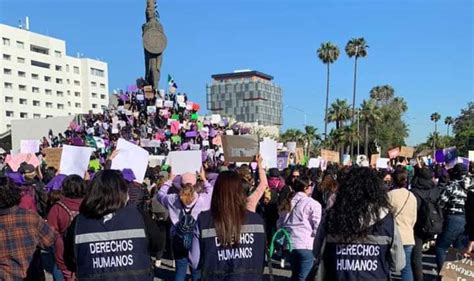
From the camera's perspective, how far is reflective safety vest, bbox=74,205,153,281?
358 centimetres

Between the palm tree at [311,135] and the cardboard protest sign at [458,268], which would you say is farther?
the palm tree at [311,135]

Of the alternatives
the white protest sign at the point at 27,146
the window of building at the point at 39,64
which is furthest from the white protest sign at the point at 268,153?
the window of building at the point at 39,64

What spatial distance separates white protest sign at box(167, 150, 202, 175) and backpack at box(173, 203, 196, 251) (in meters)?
2.01

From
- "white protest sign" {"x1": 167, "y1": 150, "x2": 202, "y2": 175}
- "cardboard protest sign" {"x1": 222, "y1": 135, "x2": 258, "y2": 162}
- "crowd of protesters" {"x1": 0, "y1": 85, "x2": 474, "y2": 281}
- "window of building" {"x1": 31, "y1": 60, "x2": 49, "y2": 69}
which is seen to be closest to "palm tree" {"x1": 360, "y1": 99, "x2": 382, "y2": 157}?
"cardboard protest sign" {"x1": 222, "y1": 135, "x2": 258, "y2": 162}

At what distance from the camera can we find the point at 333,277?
373 centimetres

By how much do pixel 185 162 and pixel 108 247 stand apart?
432 centimetres

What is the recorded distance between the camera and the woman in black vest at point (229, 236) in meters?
3.77

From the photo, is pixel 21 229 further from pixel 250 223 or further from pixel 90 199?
pixel 250 223

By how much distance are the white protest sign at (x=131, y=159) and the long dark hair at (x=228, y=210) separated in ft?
12.1

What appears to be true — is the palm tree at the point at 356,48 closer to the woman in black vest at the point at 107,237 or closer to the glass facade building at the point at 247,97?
the woman in black vest at the point at 107,237

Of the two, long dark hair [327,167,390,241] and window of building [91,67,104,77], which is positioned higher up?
window of building [91,67,104,77]

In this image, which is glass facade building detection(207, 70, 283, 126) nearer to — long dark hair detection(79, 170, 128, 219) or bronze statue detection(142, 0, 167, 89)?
bronze statue detection(142, 0, 167, 89)

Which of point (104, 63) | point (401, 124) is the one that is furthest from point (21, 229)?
point (104, 63)

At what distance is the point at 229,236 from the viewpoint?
3756 mm
